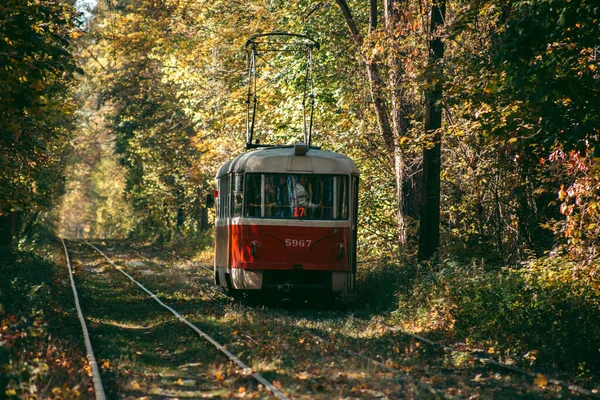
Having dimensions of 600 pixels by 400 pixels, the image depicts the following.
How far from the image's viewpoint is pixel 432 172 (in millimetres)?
17000

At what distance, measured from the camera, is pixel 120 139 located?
49438 mm

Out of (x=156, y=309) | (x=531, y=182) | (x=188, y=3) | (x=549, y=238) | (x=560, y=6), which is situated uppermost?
(x=188, y=3)

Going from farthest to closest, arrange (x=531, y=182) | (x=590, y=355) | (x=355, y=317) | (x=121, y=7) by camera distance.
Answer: (x=121, y=7)
(x=531, y=182)
(x=355, y=317)
(x=590, y=355)

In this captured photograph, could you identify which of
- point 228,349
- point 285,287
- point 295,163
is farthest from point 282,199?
point 228,349

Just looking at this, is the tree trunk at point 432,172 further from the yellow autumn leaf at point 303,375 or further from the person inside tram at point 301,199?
the yellow autumn leaf at point 303,375

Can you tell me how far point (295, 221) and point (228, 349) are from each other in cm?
460

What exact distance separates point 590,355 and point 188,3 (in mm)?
24273

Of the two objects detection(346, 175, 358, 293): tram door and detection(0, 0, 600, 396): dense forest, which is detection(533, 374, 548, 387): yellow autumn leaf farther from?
detection(346, 175, 358, 293): tram door

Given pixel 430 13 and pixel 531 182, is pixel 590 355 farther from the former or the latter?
pixel 430 13

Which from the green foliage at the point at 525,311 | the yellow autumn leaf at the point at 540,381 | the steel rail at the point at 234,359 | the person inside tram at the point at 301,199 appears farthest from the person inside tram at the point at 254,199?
the yellow autumn leaf at the point at 540,381

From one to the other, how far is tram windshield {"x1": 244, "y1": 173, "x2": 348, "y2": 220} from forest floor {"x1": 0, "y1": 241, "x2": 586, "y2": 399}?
1.84m

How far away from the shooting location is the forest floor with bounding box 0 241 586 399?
8508 millimetres

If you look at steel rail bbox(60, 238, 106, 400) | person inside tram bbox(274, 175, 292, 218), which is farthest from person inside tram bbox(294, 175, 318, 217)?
steel rail bbox(60, 238, 106, 400)

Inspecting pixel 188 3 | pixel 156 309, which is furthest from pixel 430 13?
pixel 188 3
